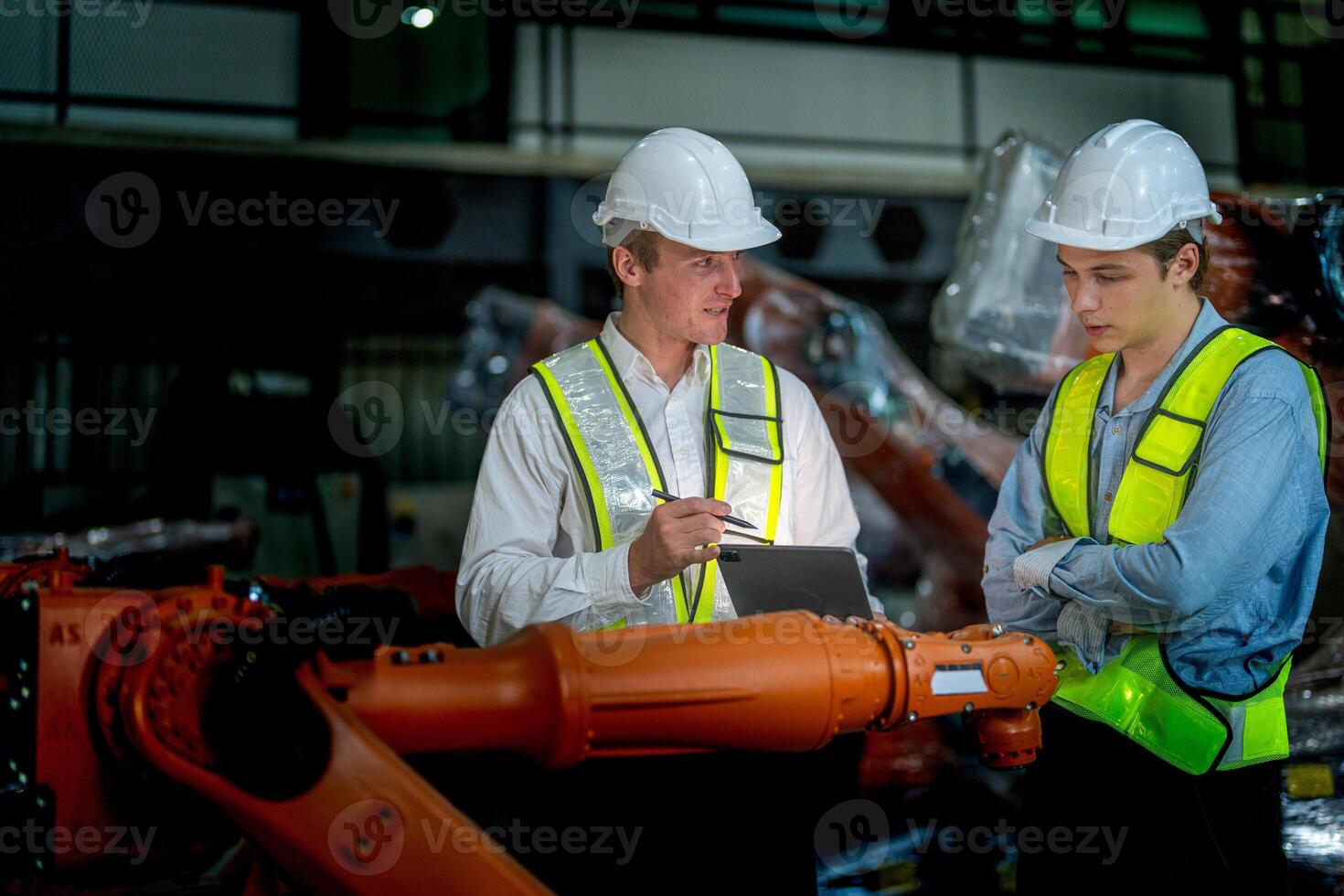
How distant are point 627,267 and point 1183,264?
1132 millimetres

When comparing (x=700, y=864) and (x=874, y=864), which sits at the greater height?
(x=700, y=864)

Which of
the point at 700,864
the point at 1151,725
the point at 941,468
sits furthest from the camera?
the point at 941,468

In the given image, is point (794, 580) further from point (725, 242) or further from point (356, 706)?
point (356, 706)

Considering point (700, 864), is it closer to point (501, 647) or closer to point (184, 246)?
point (501, 647)

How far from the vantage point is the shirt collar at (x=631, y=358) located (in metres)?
2.52

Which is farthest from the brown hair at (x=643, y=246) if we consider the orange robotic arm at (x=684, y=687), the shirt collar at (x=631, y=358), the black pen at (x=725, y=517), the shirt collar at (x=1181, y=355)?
the shirt collar at (x=1181, y=355)

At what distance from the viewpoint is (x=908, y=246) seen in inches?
348

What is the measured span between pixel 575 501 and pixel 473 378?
4440 mm

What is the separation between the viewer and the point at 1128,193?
210cm

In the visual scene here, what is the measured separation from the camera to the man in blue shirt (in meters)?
1.92

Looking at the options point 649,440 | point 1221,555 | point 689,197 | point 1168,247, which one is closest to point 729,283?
point 689,197

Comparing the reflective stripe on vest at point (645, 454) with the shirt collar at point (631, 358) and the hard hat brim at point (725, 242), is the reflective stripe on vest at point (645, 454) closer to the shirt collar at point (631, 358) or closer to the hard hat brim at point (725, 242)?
the shirt collar at point (631, 358)

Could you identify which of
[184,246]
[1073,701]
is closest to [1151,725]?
[1073,701]

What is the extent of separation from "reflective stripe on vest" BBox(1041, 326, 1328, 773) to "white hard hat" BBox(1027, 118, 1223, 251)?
0.24m
